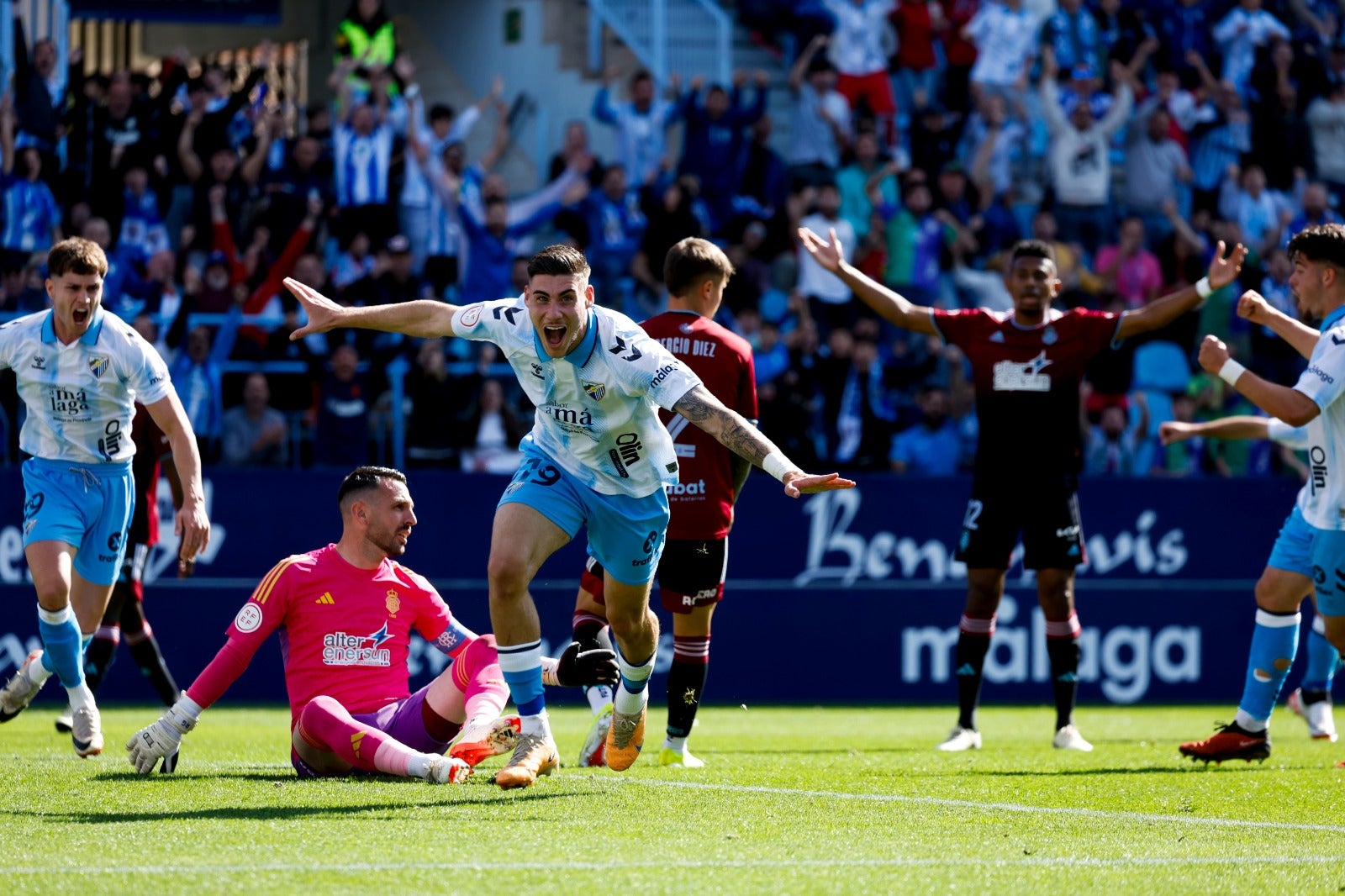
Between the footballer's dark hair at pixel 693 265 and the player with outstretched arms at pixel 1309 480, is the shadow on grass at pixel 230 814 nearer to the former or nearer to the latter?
the footballer's dark hair at pixel 693 265

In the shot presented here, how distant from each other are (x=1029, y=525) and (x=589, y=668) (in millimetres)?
3851

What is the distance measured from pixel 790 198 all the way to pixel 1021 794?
12113 millimetres

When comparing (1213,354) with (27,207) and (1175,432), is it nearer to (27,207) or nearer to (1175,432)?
(1175,432)

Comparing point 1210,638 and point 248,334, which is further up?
point 248,334

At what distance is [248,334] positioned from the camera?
16219 millimetres

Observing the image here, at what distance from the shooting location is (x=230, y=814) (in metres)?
6.19

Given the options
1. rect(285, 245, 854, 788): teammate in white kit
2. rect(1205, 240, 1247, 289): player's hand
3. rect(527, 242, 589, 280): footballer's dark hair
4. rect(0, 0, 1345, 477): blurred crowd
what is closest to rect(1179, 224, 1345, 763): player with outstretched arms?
rect(1205, 240, 1247, 289): player's hand

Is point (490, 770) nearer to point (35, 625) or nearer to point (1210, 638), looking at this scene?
point (35, 625)

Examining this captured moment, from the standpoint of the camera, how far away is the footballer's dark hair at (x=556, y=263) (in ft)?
22.1

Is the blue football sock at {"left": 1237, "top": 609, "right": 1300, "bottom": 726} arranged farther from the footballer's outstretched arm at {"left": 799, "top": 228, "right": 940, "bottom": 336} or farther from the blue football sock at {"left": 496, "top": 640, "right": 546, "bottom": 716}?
the blue football sock at {"left": 496, "top": 640, "right": 546, "bottom": 716}

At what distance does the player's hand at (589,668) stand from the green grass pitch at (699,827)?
1.44ft

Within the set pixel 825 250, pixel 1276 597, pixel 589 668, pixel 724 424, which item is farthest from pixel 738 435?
pixel 1276 597

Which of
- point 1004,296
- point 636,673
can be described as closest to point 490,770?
point 636,673

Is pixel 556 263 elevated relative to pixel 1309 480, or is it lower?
elevated
